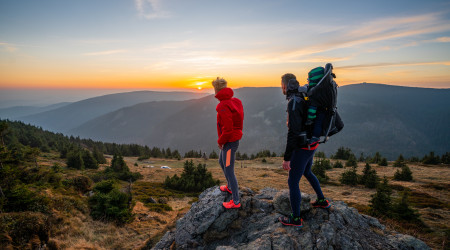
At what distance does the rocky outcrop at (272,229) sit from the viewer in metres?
4.55

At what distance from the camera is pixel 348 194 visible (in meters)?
19.3

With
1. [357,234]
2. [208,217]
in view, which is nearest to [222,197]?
[208,217]

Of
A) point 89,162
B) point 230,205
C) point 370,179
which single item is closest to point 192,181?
point 230,205

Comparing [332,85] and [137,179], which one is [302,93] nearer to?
[332,85]

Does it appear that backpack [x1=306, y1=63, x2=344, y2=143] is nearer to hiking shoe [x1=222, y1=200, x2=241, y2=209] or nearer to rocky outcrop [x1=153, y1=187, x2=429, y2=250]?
rocky outcrop [x1=153, y1=187, x2=429, y2=250]

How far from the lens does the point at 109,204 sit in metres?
10.0

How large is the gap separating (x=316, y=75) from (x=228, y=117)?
7.17ft

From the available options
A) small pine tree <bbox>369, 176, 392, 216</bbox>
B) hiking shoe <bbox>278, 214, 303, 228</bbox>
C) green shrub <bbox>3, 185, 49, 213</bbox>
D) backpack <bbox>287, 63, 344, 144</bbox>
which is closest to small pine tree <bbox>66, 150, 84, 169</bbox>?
green shrub <bbox>3, 185, 49, 213</bbox>

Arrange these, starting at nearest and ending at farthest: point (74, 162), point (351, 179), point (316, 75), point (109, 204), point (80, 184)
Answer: point (316, 75) < point (109, 204) < point (80, 184) < point (351, 179) < point (74, 162)

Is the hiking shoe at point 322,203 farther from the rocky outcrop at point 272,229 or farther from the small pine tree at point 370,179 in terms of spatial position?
the small pine tree at point 370,179

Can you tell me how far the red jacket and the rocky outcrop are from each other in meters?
2.28

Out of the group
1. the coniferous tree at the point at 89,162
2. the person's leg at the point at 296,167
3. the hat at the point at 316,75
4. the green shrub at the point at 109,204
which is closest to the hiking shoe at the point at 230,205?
the person's leg at the point at 296,167

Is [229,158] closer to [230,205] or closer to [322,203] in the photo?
[230,205]

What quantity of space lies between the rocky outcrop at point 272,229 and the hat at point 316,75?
319cm
